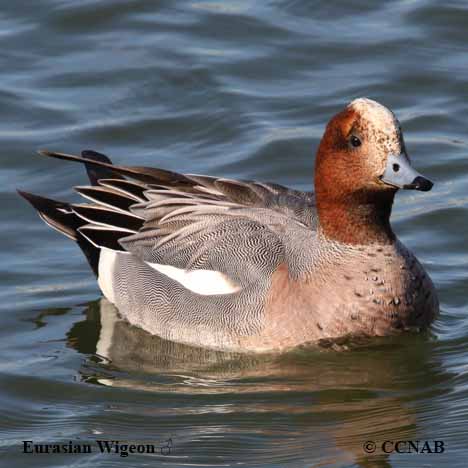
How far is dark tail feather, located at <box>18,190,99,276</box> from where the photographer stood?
25.6 feet

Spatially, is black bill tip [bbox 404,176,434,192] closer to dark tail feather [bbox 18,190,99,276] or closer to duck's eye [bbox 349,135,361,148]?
duck's eye [bbox 349,135,361,148]

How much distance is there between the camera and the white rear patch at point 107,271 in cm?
761

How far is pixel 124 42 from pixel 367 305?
528 centimetres

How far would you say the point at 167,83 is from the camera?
418 inches

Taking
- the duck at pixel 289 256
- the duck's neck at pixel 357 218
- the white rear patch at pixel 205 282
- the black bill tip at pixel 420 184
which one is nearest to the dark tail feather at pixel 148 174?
the duck at pixel 289 256

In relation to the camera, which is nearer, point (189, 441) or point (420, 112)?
point (189, 441)

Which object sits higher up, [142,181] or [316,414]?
[142,181]

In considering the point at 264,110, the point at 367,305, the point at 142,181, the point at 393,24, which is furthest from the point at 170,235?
the point at 393,24

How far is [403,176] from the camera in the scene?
6262 mm

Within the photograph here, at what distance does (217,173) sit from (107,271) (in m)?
1.75

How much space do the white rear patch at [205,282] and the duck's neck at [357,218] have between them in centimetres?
56

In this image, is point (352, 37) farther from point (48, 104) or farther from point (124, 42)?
point (48, 104)

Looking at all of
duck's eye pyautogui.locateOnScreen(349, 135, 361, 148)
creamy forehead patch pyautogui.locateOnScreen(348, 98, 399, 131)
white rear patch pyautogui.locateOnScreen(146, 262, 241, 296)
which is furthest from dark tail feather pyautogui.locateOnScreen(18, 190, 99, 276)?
creamy forehead patch pyautogui.locateOnScreen(348, 98, 399, 131)

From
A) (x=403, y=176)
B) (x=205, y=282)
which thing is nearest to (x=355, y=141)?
(x=403, y=176)
